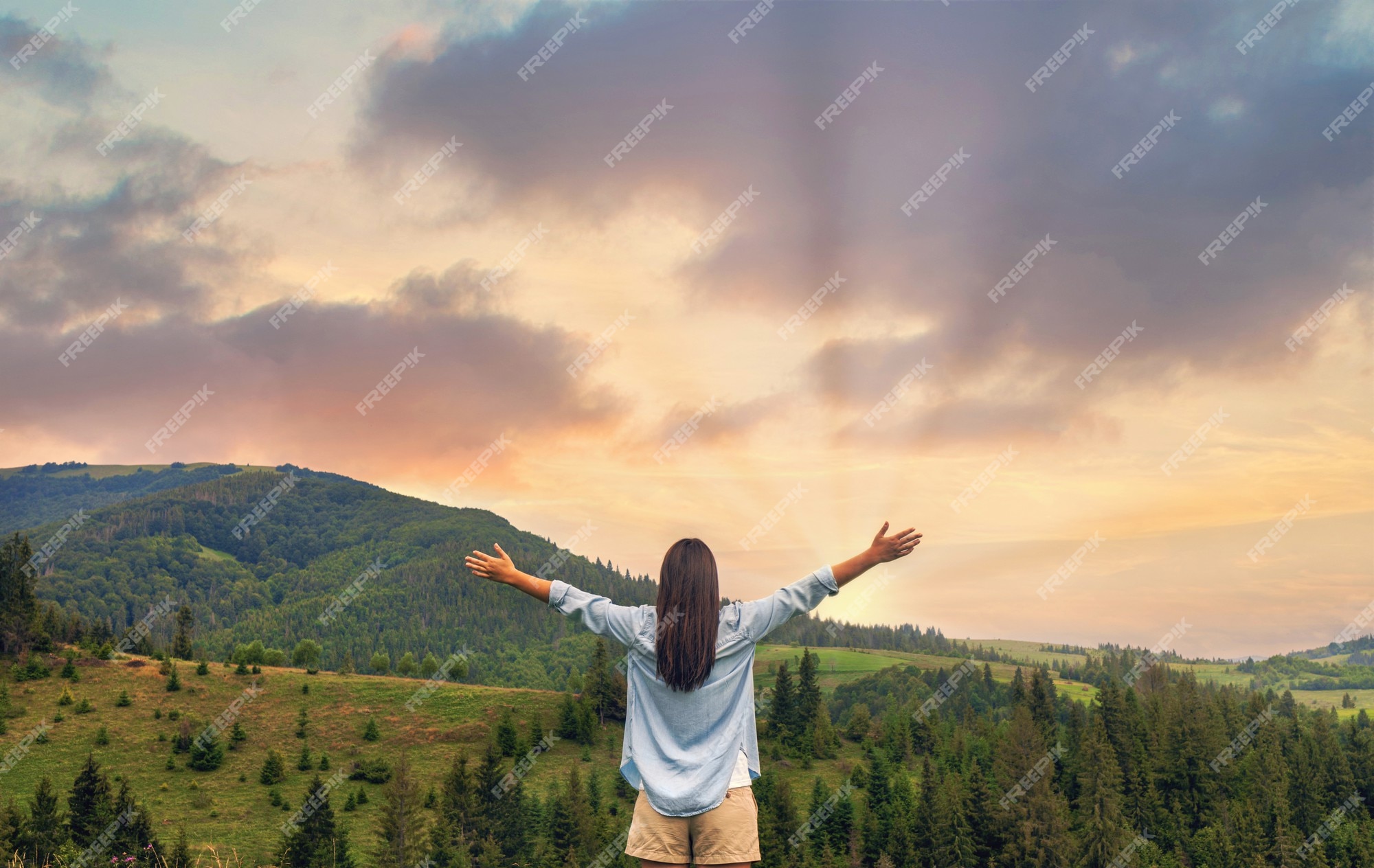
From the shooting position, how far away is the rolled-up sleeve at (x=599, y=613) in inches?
253

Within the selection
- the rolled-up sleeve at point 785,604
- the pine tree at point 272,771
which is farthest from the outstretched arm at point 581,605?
the pine tree at point 272,771

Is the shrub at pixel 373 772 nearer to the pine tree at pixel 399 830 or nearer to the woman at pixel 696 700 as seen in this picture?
the pine tree at pixel 399 830

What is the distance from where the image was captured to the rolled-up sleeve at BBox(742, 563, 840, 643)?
20.7ft

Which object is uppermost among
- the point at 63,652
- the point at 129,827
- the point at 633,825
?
the point at 63,652

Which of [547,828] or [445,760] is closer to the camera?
[547,828]

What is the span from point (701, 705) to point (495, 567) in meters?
2.04

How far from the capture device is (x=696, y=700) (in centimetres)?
635

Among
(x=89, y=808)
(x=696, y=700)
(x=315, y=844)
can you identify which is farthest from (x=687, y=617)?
(x=315, y=844)

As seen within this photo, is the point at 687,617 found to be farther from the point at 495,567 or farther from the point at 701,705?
the point at 495,567

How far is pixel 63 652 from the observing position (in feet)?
414

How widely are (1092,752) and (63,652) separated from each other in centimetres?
14068

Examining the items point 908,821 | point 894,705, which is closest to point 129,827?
point 908,821

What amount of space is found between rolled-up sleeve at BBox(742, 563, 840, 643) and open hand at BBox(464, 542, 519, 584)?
1.91 meters

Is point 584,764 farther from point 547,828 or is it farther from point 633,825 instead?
point 633,825
